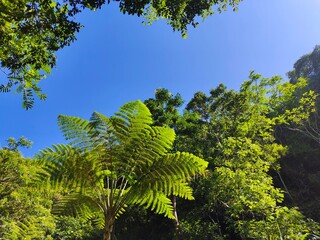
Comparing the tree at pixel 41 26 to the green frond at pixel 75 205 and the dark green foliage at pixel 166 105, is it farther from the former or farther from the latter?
the dark green foliage at pixel 166 105

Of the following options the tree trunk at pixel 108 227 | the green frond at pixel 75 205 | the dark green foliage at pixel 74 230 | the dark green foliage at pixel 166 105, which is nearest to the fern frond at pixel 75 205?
the green frond at pixel 75 205

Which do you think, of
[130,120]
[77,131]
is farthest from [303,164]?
[77,131]

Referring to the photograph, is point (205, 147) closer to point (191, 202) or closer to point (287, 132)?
point (191, 202)

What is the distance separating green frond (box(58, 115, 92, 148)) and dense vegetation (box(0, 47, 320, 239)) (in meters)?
0.02

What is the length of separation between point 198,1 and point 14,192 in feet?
28.3

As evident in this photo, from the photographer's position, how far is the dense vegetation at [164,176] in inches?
215

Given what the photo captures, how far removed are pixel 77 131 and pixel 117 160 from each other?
1.01 m

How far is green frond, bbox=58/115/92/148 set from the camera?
223 inches

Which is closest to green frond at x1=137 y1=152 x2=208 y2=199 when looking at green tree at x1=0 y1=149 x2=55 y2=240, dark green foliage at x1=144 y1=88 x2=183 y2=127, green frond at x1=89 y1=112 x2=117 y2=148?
green frond at x1=89 y1=112 x2=117 y2=148

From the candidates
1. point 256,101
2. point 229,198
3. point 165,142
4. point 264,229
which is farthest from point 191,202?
point 165,142

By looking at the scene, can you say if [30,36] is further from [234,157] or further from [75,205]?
[234,157]

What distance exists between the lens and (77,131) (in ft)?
18.7

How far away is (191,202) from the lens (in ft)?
48.5

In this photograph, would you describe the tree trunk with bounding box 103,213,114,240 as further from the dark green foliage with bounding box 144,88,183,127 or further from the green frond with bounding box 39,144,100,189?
the dark green foliage with bounding box 144,88,183,127
